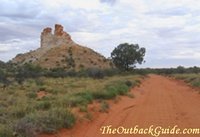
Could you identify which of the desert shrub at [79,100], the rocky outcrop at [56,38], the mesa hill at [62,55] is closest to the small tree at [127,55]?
the mesa hill at [62,55]

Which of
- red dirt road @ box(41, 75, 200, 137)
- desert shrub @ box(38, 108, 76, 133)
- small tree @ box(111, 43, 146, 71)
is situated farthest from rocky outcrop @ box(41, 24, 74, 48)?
desert shrub @ box(38, 108, 76, 133)

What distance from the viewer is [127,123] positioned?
1532 centimetres

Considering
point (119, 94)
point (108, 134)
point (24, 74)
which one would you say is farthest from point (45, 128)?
point (24, 74)

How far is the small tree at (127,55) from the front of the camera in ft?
287

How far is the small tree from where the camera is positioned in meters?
87.5

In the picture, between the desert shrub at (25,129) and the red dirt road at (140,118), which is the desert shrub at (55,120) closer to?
the red dirt road at (140,118)

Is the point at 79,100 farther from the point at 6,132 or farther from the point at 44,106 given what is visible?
the point at 6,132

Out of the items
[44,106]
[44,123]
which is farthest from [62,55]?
[44,123]

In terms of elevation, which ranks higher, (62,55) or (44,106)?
(62,55)

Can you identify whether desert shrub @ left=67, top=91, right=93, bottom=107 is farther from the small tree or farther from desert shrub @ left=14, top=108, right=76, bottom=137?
the small tree

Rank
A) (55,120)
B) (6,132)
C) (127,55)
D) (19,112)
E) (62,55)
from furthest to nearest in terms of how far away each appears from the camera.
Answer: (62,55)
(127,55)
(19,112)
(55,120)
(6,132)

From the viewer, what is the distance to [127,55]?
8731cm

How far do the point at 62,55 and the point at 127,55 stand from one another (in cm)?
2838

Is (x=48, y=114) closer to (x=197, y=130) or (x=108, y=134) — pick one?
(x=108, y=134)
